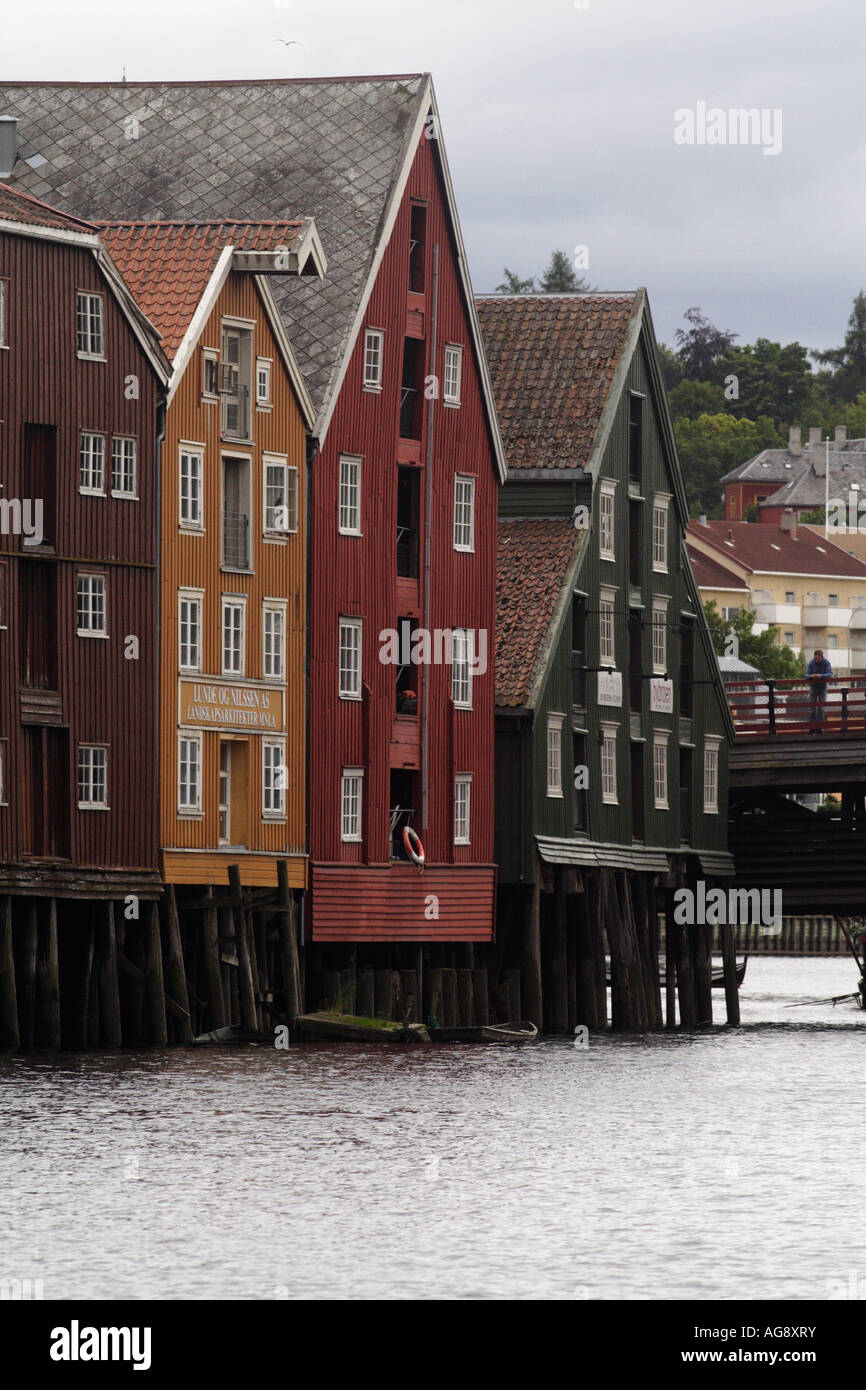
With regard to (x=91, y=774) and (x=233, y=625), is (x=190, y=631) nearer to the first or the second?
(x=233, y=625)

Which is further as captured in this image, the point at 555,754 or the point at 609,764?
the point at 609,764

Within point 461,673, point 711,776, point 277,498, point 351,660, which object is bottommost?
point 711,776

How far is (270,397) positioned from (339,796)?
8916 mm

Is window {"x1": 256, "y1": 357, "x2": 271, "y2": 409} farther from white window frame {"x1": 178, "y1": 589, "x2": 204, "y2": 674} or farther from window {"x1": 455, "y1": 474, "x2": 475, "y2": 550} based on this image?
window {"x1": 455, "y1": 474, "x2": 475, "y2": 550}

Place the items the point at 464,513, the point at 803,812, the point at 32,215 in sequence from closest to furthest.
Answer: the point at 32,215
the point at 464,513
the point at 803,812

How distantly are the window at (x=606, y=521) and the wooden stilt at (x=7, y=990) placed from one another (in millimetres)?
26707

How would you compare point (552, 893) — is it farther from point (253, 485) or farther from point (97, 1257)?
point (97, 1257)

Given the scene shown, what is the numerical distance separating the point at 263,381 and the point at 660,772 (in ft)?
68.2

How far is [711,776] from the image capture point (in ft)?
295

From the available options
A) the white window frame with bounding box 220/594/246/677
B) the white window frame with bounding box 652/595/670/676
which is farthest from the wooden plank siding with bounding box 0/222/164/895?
the white window frame with bounding box 652/595/670/676

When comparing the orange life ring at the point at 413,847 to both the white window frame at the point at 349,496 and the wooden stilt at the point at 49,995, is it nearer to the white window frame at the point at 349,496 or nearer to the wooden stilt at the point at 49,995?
the white window frame at the point at 349,496

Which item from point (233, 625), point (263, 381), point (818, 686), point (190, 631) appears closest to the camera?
point (190, 631)

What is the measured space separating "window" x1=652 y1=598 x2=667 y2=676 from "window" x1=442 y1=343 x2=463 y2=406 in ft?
36.7

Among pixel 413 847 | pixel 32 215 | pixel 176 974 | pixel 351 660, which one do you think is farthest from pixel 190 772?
pixel 32 215
